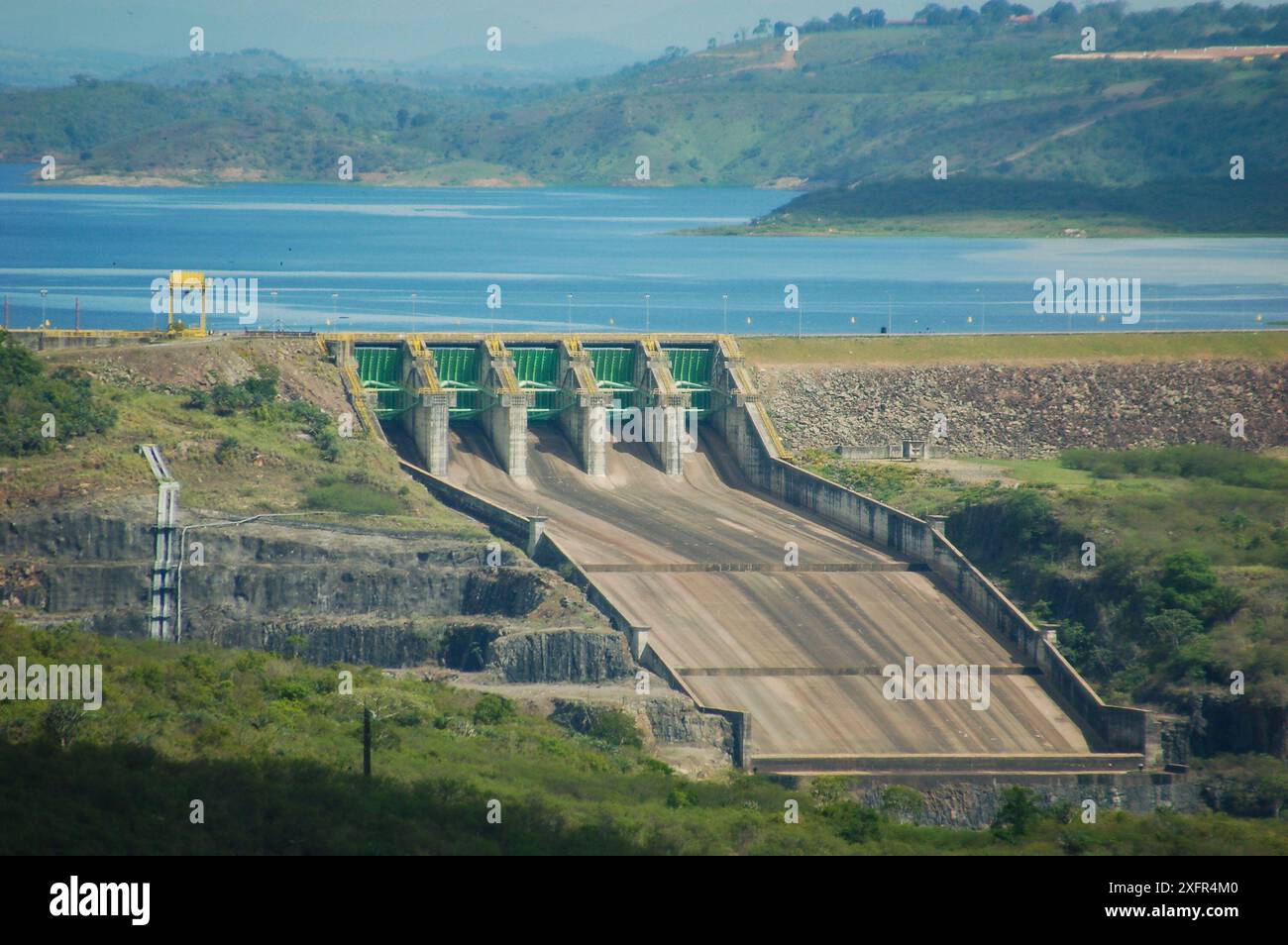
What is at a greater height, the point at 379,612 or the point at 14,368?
the point at 14,368

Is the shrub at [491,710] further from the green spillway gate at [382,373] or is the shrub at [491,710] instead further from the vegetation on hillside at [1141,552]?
the green spillway gate at [382,373]

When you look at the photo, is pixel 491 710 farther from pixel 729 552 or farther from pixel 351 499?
pixel 729 552

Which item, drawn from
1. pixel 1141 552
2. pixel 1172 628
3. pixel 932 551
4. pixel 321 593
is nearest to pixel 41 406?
pixel 321 593

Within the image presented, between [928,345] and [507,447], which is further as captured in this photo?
[928,345]
